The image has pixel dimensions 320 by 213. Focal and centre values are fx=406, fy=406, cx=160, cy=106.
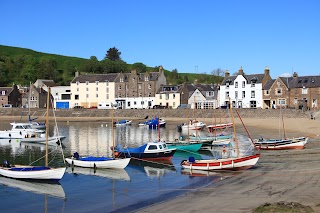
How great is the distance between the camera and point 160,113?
101438 millimetres

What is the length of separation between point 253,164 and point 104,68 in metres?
133

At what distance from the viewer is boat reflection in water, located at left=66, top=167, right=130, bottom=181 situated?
108 feet

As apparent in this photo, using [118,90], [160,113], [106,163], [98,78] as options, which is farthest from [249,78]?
[106,163]

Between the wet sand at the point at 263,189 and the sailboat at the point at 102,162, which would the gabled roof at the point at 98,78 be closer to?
the sailboat at the point at 102,162

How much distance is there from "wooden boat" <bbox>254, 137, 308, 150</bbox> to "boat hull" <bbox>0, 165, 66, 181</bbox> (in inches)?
900

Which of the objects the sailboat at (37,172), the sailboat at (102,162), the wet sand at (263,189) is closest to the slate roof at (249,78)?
the wet sand at (263,189)

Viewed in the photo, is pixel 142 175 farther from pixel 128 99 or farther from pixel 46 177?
pixel 128 99

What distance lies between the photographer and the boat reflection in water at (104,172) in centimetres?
3281

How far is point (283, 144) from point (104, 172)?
1987cm

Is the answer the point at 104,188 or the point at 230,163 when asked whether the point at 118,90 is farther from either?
the point at 104,188

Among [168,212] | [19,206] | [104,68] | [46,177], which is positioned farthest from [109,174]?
[104,68]

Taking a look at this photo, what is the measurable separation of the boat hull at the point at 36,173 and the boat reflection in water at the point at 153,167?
7.33 meters

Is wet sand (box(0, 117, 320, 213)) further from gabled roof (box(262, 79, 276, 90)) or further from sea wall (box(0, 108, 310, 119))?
gabled roof (box(262, 79, 276, 90))

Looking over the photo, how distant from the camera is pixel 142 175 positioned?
33469 mm
